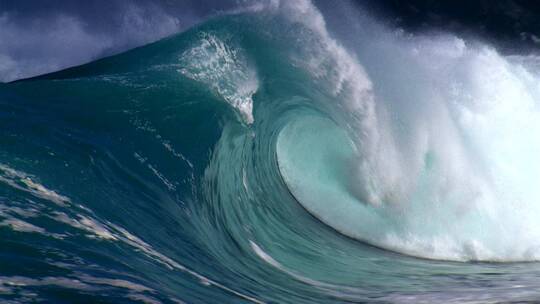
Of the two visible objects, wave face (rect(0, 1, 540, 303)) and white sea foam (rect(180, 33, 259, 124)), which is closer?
wave face (rect(0, 1, 540, 303))

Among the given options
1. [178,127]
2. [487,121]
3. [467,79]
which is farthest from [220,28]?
[487,121]

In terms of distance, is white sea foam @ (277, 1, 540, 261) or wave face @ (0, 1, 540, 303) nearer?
wave face @ (0, 1, 540, 303)

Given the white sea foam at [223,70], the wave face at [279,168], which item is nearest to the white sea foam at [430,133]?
the wave face at [279,168]

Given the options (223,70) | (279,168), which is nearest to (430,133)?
(279,168)

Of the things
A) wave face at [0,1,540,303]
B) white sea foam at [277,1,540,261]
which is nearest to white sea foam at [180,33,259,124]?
wave face at [0,1,540,303]

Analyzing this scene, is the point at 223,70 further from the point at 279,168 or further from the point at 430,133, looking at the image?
the point at 430,133

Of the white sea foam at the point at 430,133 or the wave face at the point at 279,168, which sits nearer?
the wave face at the point at 279,168

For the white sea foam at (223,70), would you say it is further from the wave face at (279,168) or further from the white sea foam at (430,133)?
the white sea foam at (430,133)

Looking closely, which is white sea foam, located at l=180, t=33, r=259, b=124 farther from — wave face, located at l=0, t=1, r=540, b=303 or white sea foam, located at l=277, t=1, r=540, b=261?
white sea foam, located at l=277, t=1, r=540, b=261
